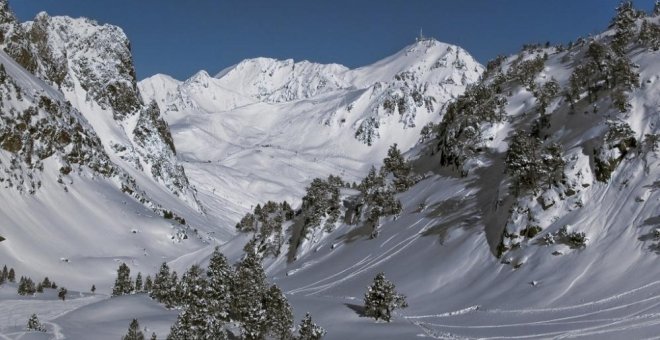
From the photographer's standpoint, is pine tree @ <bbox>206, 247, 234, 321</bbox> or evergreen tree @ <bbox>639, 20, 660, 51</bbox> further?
evergreen tree @ <bbox>639, 20, 660, 51</bbox>

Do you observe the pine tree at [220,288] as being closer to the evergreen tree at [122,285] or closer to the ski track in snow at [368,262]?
the ski track in snow at [368,262]

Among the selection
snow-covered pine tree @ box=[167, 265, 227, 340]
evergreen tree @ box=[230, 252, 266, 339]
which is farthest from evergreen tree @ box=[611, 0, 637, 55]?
snow-covered pine tree @ box=[167, 265, 227, 340]

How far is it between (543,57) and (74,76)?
5021 inches

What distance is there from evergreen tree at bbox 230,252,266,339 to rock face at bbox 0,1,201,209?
102691mm

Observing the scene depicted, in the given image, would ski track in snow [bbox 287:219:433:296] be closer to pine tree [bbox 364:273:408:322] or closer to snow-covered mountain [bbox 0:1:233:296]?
pine tree [bbox 364:273:408:322]

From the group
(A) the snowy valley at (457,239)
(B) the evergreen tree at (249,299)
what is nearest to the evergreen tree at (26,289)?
(A) the snowy valley at (457,239)

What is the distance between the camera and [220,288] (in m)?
33.3

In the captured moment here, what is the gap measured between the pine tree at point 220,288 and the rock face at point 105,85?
10240 cm

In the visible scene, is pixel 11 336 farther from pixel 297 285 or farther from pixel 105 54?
pixel 105 54

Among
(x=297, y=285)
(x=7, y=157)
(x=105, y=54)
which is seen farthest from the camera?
(x=105, y=54)

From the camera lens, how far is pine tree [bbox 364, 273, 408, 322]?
3022 cm

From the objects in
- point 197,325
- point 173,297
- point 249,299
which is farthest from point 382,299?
point 173,297

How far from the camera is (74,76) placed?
495 feet

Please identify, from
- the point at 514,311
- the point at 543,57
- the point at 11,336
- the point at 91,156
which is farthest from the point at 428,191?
the point at 91,156
